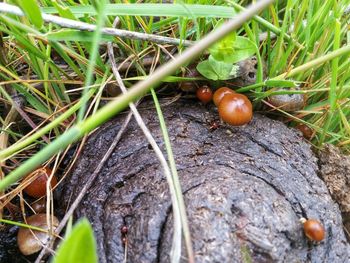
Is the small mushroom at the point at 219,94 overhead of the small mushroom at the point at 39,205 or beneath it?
overhead

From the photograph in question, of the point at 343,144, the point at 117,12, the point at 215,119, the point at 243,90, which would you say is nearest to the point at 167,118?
the point at 215,119

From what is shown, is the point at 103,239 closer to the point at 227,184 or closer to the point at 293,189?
the point at 227,184

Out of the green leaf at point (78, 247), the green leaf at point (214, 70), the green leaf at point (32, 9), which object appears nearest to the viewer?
the green leaf at point (78, 247)

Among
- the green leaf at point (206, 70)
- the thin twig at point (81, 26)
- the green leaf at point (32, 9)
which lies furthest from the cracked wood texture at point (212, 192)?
the green leaf at point (32, 9)

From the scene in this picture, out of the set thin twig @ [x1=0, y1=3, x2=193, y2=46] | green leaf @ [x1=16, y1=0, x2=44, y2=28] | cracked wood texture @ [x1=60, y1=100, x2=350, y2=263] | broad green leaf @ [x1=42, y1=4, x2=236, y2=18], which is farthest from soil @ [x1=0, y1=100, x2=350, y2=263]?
green leaf @ [x1=16, y1=0, x2=44, y2=28]

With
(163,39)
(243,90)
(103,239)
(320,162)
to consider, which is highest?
(163,39)

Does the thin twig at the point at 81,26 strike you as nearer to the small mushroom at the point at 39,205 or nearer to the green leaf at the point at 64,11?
the green leaf at the point at 64,11
